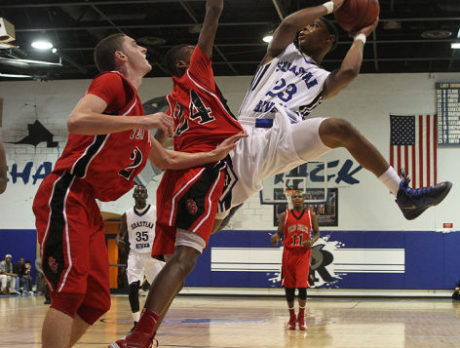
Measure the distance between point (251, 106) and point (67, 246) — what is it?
154cm

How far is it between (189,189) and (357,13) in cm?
163

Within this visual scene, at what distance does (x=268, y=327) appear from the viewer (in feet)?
28.1

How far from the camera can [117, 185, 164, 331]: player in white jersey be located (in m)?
8.25

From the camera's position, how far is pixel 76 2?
1321 centimetres

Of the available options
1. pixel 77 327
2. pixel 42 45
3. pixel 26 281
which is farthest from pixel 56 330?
pixel 26 281

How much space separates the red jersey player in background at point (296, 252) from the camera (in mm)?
8852

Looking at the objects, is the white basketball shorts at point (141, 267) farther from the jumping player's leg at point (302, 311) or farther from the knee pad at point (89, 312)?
the knee pad at point (89, 312)

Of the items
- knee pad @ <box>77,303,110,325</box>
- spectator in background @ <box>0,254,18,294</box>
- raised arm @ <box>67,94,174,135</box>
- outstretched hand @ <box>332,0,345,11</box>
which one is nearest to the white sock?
outstretched hand @ <box>332,0,345,11</box>

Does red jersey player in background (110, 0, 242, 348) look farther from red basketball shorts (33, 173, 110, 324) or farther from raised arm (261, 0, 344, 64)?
raised arm (261, 0, 344, 64)

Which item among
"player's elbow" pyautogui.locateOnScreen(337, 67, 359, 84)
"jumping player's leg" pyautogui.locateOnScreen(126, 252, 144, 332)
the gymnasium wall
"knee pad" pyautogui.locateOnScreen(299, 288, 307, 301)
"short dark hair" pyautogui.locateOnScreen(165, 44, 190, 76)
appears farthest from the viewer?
the gymnasium wall

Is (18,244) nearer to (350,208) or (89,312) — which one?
(350,208)


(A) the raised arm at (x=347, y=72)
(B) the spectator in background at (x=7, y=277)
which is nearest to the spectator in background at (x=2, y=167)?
(A) the raised arm at (x=347, y=72)

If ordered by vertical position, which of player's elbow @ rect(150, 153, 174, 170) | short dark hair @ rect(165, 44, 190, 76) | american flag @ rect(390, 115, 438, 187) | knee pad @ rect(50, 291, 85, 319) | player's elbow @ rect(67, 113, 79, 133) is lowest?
knee pad @ rect(50, 291, 85, 319)

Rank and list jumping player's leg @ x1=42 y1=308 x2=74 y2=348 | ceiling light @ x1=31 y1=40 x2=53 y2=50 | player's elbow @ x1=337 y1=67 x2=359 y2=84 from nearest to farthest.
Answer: jumping player's leg @ x1=42 y1=308 x2=74 y2=348
player's elbow @ x1=337 y1=67 x2=359 y2=84
ceiling light @ x1=31 y1=40 x2=53 y2=50
